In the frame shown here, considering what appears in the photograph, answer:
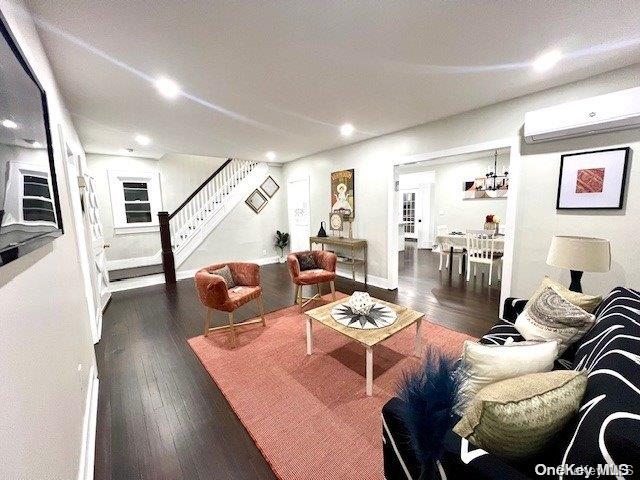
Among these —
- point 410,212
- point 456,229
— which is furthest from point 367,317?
point 410,212

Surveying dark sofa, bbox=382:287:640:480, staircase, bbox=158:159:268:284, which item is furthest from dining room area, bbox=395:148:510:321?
staircase, bbox=158:159:268:284

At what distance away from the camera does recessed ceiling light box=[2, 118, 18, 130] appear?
0.75 m

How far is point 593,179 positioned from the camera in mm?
2406

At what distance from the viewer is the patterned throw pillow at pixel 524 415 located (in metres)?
0.82

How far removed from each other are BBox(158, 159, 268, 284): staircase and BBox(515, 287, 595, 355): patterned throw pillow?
515cm

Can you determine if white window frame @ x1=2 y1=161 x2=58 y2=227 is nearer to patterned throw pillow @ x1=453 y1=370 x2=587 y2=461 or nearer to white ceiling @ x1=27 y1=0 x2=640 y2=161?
white ceiling @ x1=27 y1=0 x2=640 y2=161

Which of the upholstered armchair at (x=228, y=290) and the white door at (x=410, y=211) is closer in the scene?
the upholstered armchair at (x=228, y=290)

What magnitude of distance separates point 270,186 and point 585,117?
546cm

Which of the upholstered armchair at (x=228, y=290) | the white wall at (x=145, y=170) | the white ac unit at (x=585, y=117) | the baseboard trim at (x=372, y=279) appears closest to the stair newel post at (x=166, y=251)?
the white wall at (x=145, y=170)

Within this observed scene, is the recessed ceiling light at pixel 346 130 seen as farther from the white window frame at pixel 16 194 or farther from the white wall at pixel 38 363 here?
the white window frame at pixel 16 194

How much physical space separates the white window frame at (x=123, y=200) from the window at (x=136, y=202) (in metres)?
0.06

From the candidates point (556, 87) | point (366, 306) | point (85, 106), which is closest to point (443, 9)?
point (556, 87)

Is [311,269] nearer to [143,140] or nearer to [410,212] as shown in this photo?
[143,140]

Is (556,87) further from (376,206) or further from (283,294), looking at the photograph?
(283,294)
